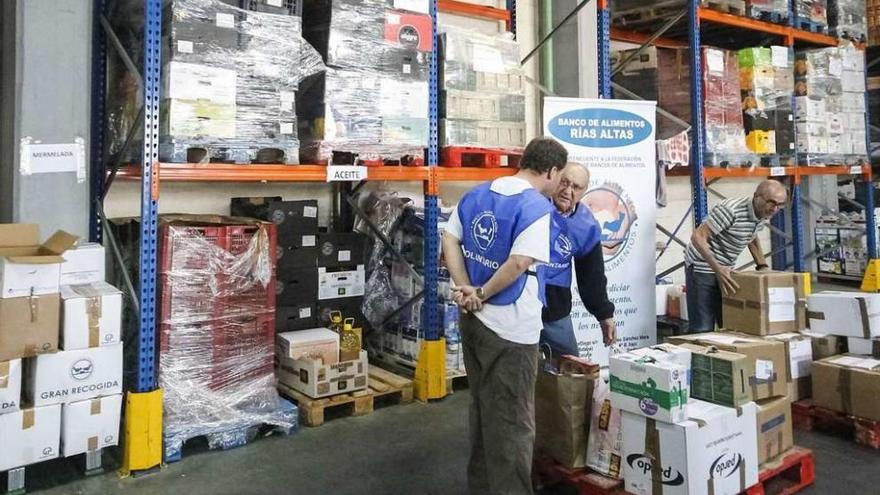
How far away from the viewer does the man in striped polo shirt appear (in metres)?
4.84

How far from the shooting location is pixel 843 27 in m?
Answer: 8.21

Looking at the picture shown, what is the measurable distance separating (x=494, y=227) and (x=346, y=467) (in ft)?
6.00

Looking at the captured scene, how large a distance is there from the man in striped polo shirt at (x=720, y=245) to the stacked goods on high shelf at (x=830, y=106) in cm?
290

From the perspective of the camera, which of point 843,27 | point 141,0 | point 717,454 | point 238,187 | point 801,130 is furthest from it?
point 843,27

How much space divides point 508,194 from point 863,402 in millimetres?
3095

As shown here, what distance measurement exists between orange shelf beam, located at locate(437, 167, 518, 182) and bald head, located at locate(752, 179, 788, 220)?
1889 millimetres

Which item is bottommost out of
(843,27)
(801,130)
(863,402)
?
(863,402)

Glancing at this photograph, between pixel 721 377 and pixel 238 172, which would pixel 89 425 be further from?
pixel 721 377

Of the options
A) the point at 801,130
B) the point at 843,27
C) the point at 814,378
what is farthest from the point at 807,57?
the point at 814,378

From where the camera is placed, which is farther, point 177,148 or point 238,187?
point 238,187

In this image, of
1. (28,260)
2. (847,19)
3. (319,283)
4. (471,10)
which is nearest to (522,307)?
(28,260)

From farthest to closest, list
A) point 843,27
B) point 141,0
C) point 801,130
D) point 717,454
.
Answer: point 843,27 → point 801,130 → point 141,0 → point 717,454

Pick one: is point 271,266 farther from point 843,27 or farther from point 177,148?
point 843,27

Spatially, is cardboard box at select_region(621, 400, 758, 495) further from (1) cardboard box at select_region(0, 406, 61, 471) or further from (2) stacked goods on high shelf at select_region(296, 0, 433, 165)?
(1) cardboard box at select_region(0, 406, 61, 471)
